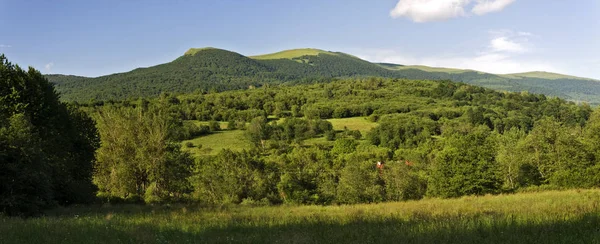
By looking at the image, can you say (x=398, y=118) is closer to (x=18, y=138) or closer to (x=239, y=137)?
(x=239, y=137)

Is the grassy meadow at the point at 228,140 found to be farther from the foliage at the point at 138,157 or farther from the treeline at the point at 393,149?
the foliage at the point at 138,157

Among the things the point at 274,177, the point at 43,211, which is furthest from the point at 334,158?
the point at 43,211

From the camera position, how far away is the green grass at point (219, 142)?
102 m

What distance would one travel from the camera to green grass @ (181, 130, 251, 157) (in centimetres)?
10250

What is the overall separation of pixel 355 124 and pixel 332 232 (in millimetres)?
134356

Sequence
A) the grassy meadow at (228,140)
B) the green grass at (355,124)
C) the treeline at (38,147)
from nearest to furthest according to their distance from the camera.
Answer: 1. the treeline at (38,147)
2. the grassy meadow at (228,140)
3. the green grass at (355,124)

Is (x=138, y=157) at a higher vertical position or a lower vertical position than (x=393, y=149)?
higher

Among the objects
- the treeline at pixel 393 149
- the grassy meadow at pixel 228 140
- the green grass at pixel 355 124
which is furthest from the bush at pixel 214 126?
the green grass at pixel 355 124

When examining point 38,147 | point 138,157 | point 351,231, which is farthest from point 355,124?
point 351,231

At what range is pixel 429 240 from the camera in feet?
22.4

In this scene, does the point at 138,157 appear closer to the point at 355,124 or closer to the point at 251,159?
the point at 251,159

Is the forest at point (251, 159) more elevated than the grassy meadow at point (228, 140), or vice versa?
the forest at point (251, 159)

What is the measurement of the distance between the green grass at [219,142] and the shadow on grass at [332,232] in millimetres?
91979

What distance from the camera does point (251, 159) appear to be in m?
64.0
